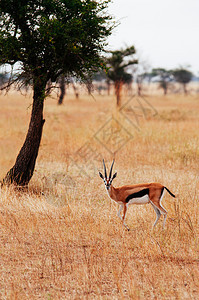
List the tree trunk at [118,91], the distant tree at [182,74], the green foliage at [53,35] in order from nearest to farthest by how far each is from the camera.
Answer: the green foliage at [53,35]
the tree trunk at [118,91]
the distant tree at [182,74]

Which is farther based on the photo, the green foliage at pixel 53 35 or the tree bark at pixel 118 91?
the tree bark at pixel 118 91

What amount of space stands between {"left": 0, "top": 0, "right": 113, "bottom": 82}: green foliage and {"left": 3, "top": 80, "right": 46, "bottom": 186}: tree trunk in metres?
0.63

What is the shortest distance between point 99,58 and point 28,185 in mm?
3544

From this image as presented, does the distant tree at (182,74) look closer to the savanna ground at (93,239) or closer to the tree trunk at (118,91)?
the tree trunk at (118,91)

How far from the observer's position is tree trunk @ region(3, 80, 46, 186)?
8.51 metres

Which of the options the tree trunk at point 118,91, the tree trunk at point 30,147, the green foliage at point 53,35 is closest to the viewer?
the green foliage at point 53,35

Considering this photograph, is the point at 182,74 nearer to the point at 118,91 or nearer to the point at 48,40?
the point at 118,91

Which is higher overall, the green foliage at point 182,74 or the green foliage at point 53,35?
the green foliage at point 182,74

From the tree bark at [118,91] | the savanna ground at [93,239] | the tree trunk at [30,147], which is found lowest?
the savanna ground at [93,239]

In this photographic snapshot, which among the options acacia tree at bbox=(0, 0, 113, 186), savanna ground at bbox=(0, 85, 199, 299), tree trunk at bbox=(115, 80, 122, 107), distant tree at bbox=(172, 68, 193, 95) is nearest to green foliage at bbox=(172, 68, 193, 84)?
distant tree at bbox=(172, 68, 193, 95)

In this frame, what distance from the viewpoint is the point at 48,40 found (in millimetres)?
7727

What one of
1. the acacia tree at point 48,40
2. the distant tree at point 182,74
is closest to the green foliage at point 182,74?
the distant tree at point 182,74

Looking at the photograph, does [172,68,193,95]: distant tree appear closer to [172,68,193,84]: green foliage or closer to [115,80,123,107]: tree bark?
[172,68,193,84]: green foliage

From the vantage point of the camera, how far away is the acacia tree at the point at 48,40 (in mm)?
7566
